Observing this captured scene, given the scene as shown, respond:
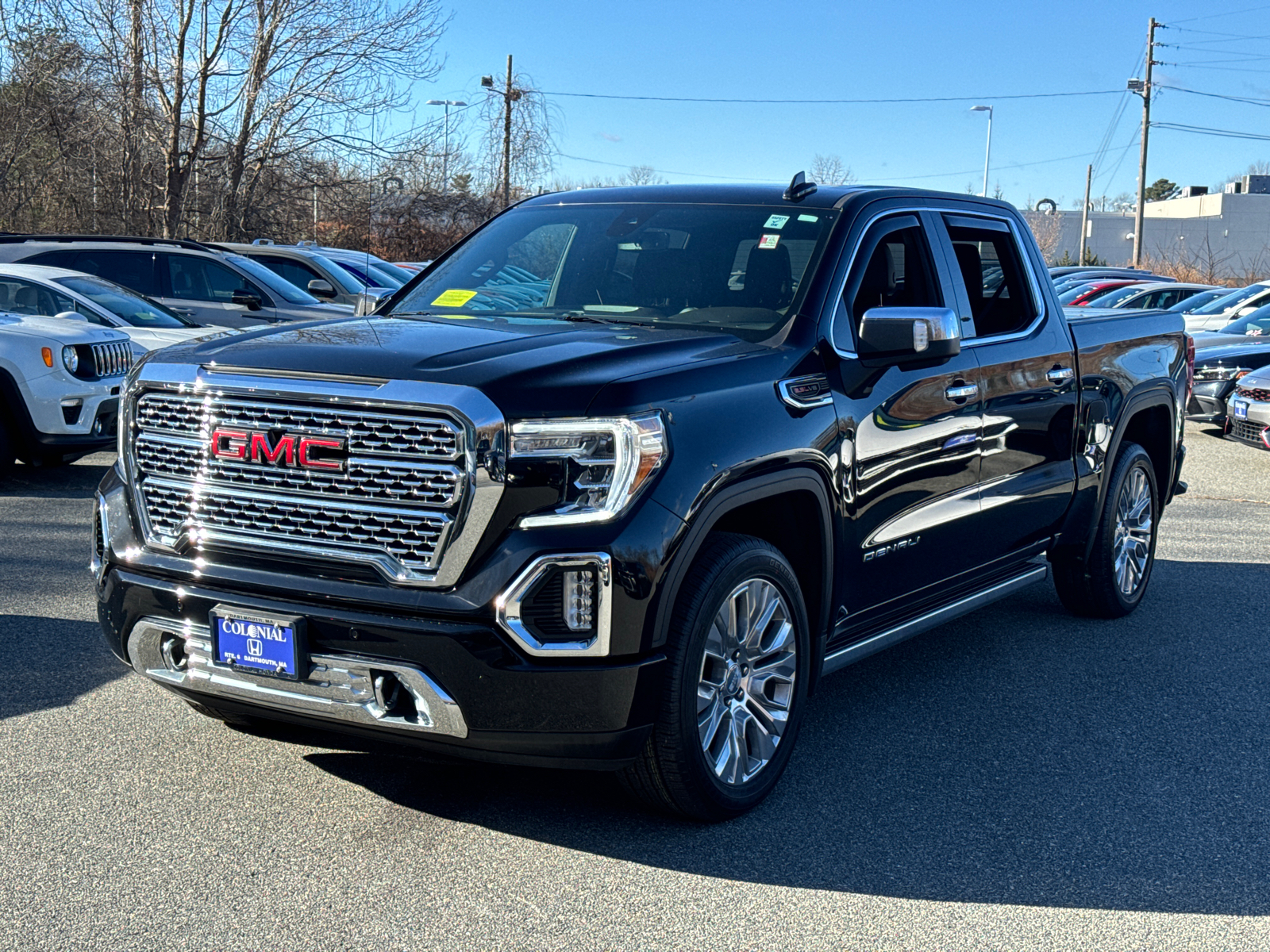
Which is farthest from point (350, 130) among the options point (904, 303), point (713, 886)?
point (713, 886)

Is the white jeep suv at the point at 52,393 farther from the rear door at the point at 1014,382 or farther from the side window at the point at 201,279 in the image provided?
the rear door at the point at 1014,382

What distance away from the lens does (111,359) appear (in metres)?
10.4

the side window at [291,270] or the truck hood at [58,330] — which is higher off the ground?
the side window at [291,270]

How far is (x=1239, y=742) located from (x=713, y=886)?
2477 mm

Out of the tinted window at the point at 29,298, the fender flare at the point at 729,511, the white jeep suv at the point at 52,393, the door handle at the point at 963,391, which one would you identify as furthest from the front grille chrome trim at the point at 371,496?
the tinted window at the point at 29,298

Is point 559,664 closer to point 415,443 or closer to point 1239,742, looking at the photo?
point 415,443

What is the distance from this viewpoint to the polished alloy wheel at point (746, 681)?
13.2 feet

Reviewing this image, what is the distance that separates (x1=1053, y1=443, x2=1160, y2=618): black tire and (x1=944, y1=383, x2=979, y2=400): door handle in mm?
1791

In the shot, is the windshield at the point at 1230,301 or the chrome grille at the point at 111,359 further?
the windshield at the point at 1230,301

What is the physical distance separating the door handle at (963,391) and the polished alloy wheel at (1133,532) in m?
1.93

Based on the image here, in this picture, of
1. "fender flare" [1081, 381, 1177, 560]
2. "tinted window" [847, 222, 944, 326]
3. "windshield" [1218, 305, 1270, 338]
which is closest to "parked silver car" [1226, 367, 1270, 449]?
"windshield" [1218, 305, 1270, 338]

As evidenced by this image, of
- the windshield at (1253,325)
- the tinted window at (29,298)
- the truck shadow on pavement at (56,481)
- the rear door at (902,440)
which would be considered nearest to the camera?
the rear door at (902,440)

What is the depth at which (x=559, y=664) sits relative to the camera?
3.56 m

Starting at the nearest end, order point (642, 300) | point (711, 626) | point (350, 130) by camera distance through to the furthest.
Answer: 1. point (711, 626)
2. point (642, 300)
3. point (350, 130)
